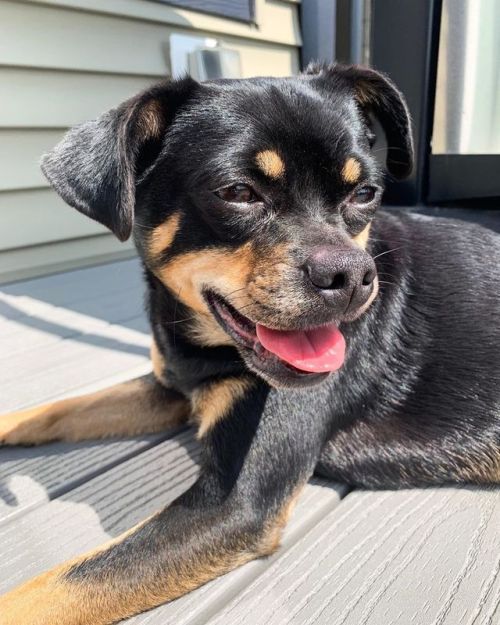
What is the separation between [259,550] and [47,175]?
1.12m

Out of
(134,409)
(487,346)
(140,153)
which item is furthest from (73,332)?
(487,346)

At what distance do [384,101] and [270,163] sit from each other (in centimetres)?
64

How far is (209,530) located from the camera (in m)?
1.45

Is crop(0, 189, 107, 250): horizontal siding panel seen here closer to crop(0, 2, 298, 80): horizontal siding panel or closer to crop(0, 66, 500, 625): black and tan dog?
crop(0, 2, 298, 80): horizontal siding panel

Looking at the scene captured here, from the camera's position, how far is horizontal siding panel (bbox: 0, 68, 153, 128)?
12.1 ft

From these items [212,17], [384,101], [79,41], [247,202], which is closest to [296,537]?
[247,202]

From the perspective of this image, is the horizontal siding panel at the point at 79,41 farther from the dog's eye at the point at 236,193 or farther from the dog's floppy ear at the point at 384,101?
the dog's eye at the point at 236,193

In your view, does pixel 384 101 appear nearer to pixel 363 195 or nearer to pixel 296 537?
pixel 363 195

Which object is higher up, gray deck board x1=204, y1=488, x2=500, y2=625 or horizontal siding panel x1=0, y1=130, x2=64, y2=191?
horizontal siding panel x1=0, y1=130, x2=64, y2=191

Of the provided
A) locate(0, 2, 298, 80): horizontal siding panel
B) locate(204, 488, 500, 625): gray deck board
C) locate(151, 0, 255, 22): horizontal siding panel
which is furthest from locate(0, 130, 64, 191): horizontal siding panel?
locate(204, 488, 500, 625): gray deck board

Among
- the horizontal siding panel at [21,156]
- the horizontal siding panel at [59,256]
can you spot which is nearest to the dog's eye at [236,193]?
the horizontal siding panel at [21,156]

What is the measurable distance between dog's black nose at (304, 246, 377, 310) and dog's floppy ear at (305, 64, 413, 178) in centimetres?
70

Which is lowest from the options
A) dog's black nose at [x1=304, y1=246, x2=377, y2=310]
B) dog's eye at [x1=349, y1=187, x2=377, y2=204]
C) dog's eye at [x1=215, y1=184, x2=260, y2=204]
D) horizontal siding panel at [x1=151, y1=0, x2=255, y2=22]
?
dog's black nose at [x1=304, y1=246, x2=377, y2=310]

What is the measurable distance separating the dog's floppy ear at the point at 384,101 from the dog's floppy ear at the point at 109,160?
0.53 meters
